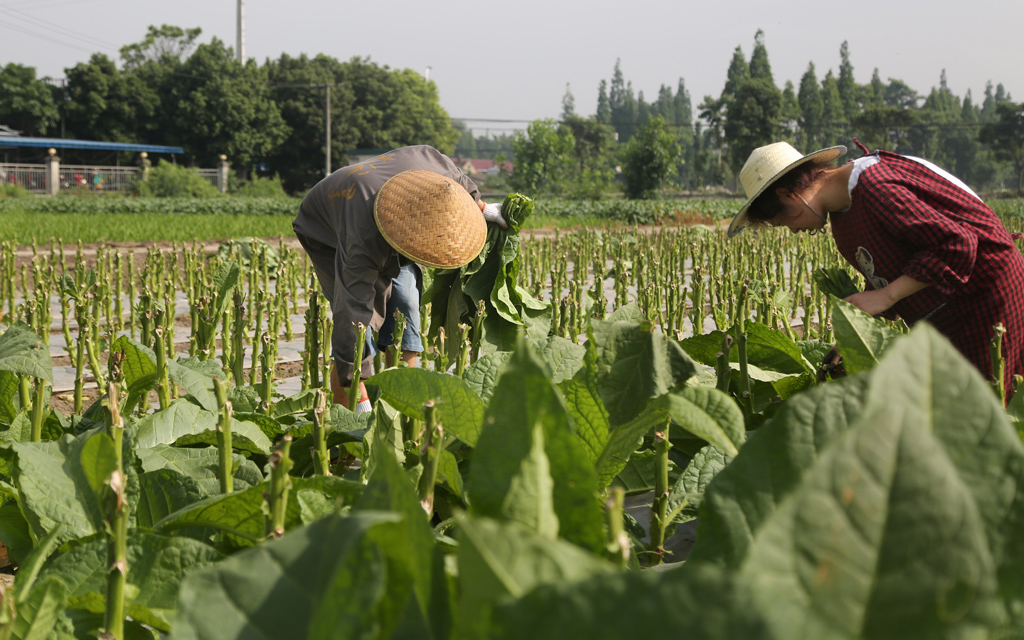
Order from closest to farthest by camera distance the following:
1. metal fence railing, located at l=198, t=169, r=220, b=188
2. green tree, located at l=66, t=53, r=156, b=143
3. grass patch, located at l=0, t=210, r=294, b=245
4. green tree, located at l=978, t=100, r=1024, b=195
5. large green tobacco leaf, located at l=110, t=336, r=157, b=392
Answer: large green tobacco leaf, located at l=110, t=336, r=157, b=392 < grass patch, located at l=0, t=210, r=294, b=245 < metal fence railing, located at l=198, t=169, r=220, b=188 < green tree, located at l=66, t=53, r=156, b=143 < green tree, located at l=978, t=100, r=1024, b=195

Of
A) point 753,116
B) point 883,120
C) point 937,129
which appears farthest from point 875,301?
point 937,129

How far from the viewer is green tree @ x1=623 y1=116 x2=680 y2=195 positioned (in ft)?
142

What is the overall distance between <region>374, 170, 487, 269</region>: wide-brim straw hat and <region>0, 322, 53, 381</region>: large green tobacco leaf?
164 cm

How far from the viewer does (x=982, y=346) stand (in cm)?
269

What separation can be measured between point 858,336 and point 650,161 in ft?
145

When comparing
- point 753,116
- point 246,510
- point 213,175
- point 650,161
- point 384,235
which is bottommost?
point 246,510

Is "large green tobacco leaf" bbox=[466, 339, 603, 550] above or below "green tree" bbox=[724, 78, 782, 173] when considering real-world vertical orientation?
below

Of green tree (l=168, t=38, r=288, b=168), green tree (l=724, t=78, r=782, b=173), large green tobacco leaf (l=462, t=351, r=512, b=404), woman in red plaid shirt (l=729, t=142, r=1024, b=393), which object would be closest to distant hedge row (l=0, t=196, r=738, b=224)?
green tree (l=168, t=38, r=288, b=168)

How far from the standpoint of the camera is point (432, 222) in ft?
9.60

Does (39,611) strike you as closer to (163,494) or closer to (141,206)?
(163,494)

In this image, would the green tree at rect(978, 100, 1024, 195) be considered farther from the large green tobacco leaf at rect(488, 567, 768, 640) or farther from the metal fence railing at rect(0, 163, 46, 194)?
the large green tobacco leaf at rect(488, 567, 768, 640)

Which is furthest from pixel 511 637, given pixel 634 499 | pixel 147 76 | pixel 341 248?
pixel 147 76

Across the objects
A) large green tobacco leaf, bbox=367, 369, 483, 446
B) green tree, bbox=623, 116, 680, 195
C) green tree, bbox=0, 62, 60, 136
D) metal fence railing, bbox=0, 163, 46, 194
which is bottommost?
large green tobacco leaf, bbox=367, 369, 483, 446

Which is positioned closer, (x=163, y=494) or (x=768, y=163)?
(x=163, y=494)
